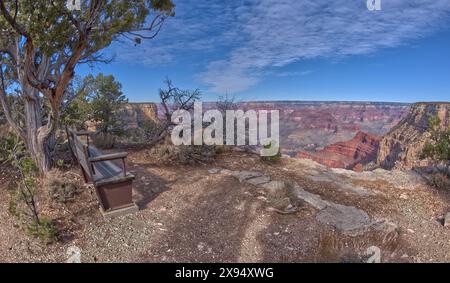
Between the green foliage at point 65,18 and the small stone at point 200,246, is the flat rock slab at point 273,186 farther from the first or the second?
the green foliage at point 65,18

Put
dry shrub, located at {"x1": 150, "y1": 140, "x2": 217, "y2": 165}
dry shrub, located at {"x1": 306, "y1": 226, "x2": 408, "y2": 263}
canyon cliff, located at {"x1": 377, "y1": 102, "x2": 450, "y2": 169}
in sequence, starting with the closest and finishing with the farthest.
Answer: dry shrub, located at {"x1": 306, "y1": 226, "x2": 408, "y2": 263} → dry shrub, located at {"x1": 150, "y1": 140, "x2": 217, "y2": 165} → canyon cliff, located at {"x1": 377, "y1": 102, "x2": 450, "y2": 169}

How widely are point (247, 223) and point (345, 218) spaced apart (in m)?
1.61

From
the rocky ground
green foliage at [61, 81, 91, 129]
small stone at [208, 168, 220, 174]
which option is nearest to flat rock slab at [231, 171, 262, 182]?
the rocky ground

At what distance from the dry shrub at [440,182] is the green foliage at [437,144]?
537 mm

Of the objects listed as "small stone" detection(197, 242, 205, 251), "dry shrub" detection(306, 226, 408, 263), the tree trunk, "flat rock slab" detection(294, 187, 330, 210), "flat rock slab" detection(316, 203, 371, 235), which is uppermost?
the tree trunk

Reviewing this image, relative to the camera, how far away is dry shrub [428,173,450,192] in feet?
21.6

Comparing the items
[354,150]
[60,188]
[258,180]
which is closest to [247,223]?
[258,180]

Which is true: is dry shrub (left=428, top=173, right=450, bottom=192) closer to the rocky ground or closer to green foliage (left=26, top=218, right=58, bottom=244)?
the rocky ground

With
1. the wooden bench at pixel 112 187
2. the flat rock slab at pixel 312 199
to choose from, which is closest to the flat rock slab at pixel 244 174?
the flat rock slab at pixel 312 199

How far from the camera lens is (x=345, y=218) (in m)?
4.81

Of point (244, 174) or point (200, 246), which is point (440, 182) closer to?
point (244, 174)

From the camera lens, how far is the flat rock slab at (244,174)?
21.2ft

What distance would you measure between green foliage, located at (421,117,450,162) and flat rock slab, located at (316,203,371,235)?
11.0 feet
